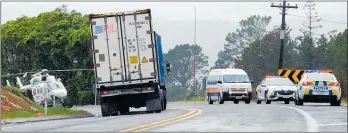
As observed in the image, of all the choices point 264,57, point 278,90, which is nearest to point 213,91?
point 278,90

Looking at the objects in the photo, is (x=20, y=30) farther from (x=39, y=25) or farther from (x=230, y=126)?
(x=230, y=126)

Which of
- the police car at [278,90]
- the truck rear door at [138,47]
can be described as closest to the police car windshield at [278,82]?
the police car at [278,90]

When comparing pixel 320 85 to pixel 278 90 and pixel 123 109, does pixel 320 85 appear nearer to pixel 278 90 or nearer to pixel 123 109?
pixel 278 90

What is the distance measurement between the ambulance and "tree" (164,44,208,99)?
412 ft

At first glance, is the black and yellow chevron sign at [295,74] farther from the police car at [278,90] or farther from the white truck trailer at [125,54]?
the white truck trailer at [125,54]

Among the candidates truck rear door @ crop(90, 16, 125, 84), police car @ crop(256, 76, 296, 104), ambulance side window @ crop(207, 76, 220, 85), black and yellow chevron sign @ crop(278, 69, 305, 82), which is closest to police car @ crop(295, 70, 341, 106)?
police car @ crop(256, 76, 296, 104)

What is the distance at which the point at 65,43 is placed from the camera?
76.3 meters

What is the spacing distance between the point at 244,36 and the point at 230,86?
4422 inches

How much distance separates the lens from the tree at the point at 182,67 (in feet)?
569

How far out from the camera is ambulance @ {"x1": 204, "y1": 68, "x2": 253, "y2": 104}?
41406 millimetres

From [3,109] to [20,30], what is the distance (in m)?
55.8

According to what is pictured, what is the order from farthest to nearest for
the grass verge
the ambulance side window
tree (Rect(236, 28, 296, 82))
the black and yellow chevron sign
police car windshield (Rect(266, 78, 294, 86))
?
1. tree (Rect(236, 28, 296, 82))
2. the black and yellow chevron sign
3. the ambulance side window
4. police car windshield (Rect(266, 78, 294, 86))
5. the grass verge

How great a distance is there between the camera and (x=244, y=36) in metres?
153

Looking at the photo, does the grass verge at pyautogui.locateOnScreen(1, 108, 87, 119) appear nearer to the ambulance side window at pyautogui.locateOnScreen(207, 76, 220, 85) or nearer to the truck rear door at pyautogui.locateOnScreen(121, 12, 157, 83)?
the truck rear door at pyautogui.locateOnScreen(121, 12, 157, 83)
